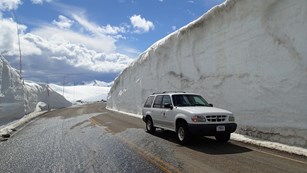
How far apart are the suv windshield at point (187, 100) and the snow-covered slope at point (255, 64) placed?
2.16 metres

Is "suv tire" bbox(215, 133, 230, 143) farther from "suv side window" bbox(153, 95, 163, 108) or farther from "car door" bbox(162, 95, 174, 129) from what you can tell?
"suv side window" bbox(153, 95, 163, 108)

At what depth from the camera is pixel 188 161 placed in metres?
7.78

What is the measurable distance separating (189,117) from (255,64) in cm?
411

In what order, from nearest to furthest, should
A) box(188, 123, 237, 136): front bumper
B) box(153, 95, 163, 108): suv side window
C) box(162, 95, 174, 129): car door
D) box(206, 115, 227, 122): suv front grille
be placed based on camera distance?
1. box(188, 123, 237, 136): front bumper
2. box(206, 115, 227, 122): suv front grille
3. box(162, 95, 174, 129): car door
4. box(153, 95, 163, 108): suv side window

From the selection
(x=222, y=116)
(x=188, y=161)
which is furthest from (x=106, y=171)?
(x=222, y=116)

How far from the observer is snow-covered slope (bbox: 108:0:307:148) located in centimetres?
1002

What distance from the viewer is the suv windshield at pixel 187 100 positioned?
11.7 meters

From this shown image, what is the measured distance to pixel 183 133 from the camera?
410 inches

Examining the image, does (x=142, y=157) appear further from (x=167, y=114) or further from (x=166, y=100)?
(x=166, y=100)

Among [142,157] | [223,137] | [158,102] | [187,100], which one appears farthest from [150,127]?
[142,157]

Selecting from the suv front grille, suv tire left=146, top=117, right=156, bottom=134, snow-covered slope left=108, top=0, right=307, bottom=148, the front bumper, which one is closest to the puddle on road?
suv tire left=146, top=117, right=156, bottom=134

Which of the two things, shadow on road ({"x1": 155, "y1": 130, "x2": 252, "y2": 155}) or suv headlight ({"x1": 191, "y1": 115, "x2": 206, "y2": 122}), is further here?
suv headlight ({"x1": 191, "y1": 115, "x2": 206, "y2": 122})

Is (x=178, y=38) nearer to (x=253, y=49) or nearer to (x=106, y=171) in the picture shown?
(x=253, y=49)

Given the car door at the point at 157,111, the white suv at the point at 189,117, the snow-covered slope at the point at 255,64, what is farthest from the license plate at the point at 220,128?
the car door at the point at 157,111
